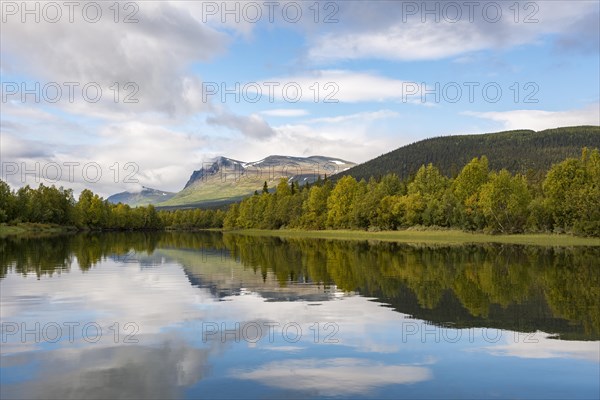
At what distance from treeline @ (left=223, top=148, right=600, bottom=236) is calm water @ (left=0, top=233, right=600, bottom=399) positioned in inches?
2840

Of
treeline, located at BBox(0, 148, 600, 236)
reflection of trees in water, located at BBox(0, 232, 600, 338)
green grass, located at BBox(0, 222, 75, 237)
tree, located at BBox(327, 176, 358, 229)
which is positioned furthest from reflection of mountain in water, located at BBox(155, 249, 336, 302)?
green grass, located at BBox(0, 222, 75, 237)

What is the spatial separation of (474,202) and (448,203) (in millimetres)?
7646

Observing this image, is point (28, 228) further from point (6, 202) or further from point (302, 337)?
point (302, 337)

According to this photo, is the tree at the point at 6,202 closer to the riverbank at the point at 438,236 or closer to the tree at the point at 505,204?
the riverbank at the point at 438,236

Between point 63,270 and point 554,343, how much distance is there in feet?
131

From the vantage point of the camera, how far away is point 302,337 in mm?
20906

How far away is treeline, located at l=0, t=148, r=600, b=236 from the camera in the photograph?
347 feet

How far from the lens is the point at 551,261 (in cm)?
5434

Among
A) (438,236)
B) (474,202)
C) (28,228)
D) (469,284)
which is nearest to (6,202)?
(28,228)

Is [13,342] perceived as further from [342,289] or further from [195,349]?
[342,289]

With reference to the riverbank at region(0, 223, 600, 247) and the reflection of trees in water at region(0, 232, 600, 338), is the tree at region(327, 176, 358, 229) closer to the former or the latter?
the riverbank at region(0, 223, 600, 247)

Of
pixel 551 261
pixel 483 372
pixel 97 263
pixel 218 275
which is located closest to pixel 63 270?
pixel 97 263

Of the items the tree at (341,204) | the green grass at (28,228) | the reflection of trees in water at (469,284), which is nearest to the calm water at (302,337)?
the reflection of trees in water at (469,284)

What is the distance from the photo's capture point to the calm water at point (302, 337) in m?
14.8
